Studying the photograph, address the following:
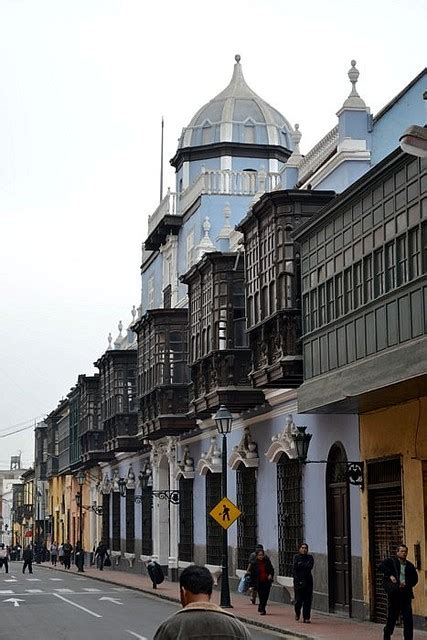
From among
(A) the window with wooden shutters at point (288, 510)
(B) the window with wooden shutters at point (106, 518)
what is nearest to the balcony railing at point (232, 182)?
(A) the window with wooden shutters at point (288, 510)

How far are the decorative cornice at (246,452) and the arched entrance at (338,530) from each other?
6.10 meters

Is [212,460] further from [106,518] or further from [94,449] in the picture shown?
[106,518]

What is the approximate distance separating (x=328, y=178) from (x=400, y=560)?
1098 cm

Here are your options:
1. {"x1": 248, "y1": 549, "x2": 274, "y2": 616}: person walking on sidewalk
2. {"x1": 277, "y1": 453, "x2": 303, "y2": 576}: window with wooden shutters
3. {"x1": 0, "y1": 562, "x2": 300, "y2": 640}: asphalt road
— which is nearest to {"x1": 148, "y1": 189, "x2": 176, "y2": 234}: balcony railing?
{"x1": 0, "y1": 562, "x2": 300, "y2": 640}: asphalt road

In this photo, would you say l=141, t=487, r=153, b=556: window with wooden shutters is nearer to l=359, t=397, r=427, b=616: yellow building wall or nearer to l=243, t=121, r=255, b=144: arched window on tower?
l=243, t=121, r=255, b=144: arched window on tower

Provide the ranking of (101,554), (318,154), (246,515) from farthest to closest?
(101,554) → (246,515) → (318,154)

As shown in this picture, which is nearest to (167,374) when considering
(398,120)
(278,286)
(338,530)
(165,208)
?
(165,208)

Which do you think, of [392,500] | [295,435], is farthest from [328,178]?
[392,500]

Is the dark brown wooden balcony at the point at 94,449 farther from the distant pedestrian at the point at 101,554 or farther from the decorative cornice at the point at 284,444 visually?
the decorative cornice at the point at 284,444

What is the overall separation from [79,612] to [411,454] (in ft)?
32.8

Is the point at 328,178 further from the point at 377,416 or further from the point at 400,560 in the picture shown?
the point at 400,560

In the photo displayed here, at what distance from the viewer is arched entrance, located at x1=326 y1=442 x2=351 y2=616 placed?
26.3m

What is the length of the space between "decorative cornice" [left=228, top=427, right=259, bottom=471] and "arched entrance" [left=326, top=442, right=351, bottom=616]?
6.10 m

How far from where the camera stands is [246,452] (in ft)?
111
